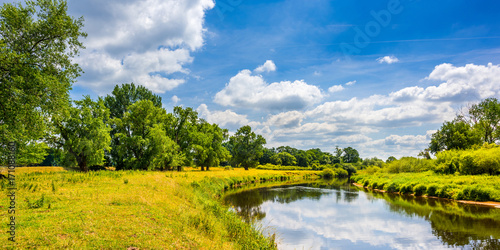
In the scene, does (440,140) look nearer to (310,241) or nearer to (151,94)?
(310,241)

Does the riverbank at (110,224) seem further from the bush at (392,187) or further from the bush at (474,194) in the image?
the bush at (392,187)

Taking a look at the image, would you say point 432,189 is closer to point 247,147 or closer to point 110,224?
point 110,224

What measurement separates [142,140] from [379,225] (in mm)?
36932

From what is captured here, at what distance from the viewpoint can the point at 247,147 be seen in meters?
92.9

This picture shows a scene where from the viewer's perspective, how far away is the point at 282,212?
25.2m

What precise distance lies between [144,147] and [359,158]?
151 metres

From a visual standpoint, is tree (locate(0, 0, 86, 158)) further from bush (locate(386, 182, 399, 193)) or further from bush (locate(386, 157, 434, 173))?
bush (locate(386, 157, 434, 173))

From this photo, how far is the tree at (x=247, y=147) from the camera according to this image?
9179 cm

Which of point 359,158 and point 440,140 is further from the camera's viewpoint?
point 359,158

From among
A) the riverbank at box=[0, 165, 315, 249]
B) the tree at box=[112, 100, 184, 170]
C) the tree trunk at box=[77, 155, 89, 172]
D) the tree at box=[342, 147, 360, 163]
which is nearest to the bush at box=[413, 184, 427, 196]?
the riverbank at box=[0, 165, 315, 249]

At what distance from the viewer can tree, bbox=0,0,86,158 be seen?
1509 centimetres

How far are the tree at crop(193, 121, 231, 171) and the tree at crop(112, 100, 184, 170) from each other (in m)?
13.2

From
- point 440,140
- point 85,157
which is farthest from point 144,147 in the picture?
point 440,140

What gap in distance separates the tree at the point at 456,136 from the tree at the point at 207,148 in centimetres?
5773
